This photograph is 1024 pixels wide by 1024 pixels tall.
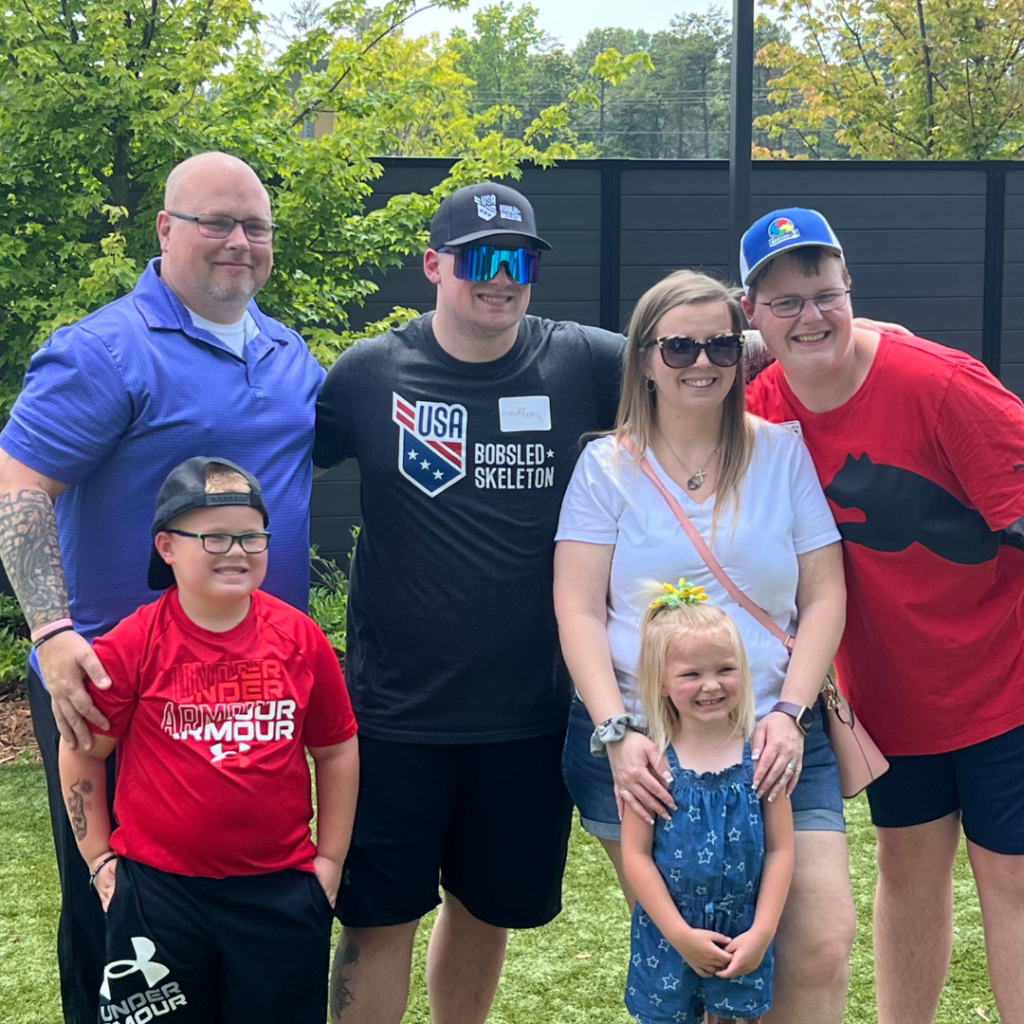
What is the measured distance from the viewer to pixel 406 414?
9.22 ft

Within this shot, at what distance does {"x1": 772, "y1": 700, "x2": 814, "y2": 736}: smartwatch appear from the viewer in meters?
2.46

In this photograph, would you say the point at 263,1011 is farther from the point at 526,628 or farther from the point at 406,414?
the point at 406,414

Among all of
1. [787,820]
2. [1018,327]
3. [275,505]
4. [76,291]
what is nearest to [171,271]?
[275,505]

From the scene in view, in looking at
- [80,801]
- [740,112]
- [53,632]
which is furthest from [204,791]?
[740,112]

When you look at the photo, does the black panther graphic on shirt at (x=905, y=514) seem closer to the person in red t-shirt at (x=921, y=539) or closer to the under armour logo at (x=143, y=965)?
the person in red t-shirt at (x=921, y=539)

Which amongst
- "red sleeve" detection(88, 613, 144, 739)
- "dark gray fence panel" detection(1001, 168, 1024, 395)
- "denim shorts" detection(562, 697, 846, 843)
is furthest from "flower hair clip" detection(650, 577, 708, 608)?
"dark gray fence panel" detection(1001, 168, 1024, 395)

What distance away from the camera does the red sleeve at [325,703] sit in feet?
8.14

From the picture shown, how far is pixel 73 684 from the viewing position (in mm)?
2328

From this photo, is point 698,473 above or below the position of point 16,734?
above

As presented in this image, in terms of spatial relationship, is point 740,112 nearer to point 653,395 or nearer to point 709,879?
point 653,395

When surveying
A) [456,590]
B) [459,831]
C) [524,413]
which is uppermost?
[524,413]

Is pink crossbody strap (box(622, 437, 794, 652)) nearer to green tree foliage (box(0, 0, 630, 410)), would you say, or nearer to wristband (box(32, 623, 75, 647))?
wristband (box(32, 623, 75, 647))

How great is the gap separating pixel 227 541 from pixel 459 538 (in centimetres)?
61

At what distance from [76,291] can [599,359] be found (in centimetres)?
413
